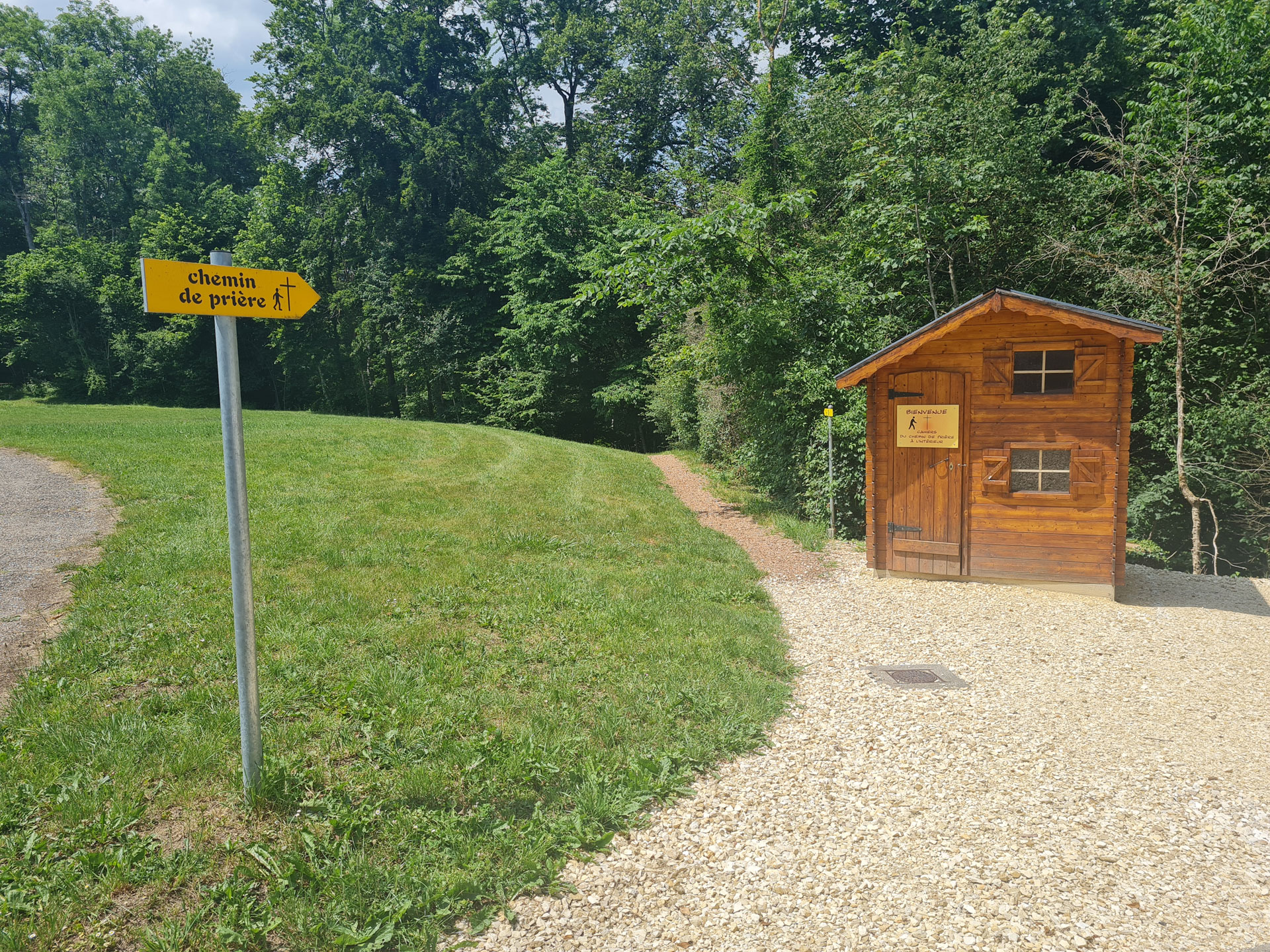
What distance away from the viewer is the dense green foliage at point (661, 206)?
12898 millimetres

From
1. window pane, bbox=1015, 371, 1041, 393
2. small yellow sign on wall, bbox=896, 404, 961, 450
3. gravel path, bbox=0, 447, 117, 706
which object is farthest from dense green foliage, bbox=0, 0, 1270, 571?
gravel path, bbox=0, 447, 117, 706

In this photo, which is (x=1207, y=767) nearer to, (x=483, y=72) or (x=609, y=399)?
(x=609, y=399)

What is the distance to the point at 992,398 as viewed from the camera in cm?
921

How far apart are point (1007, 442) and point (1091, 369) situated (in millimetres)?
1254

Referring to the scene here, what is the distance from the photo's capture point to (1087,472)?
884cm

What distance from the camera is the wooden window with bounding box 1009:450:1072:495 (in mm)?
8977

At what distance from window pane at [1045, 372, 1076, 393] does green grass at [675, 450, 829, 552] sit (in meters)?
4.23

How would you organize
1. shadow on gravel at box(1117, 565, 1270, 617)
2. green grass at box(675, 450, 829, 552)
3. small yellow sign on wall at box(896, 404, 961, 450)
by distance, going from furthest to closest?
green grass at box(675, 450, 829, 552), small yellow sign on wall at box(896, 404, 961, 450), shadow on gravel at box(1117, 565, 1270, 617)

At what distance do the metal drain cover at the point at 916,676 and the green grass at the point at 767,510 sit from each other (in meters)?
4.85

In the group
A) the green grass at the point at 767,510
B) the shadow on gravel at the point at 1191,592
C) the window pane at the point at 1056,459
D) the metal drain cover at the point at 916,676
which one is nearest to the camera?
the metal drain cover at the point at 916,676

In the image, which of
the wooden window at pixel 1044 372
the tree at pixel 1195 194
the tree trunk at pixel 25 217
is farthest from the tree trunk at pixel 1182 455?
the tree trunk at pixel 25 217

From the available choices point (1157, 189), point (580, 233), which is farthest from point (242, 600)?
point (580, 233)

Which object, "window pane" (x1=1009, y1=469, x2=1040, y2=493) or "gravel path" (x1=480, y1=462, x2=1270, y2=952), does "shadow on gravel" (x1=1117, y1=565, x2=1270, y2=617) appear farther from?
"gravel path" (x1=480, y1=462, x2=1270, y2=952)

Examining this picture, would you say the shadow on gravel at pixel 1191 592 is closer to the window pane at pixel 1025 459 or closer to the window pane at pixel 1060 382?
the window pane at pixel 1025 459
